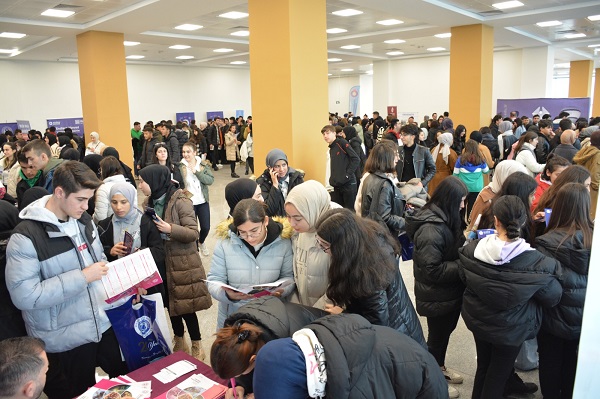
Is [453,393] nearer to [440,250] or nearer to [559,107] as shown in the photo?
[440,250]

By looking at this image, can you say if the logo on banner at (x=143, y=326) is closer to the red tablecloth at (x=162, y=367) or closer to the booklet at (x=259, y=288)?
the red tablecloth at (x=162, y=367)

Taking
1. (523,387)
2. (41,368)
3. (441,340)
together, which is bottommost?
(523,387)

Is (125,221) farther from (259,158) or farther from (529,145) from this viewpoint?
(529,145)

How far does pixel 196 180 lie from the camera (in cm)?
598

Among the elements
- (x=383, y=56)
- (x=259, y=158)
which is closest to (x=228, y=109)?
(x=383, y=56)

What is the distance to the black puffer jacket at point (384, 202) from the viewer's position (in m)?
4.14

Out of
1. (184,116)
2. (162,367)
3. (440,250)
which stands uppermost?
(184,116)

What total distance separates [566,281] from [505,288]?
0.45 metres

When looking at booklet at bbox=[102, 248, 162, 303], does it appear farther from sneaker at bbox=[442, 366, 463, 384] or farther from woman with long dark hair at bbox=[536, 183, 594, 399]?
woman with long dark hair at bbox=[536, 183, 594, 399]

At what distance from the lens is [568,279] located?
2.55 meters

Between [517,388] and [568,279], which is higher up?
[568,279]

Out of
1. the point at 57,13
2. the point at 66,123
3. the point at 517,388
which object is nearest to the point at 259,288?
the point at 517,388

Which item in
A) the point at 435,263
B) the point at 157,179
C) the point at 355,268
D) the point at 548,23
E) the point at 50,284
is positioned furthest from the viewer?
the point at 548,23

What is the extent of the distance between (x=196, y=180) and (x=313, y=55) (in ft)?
7.86
